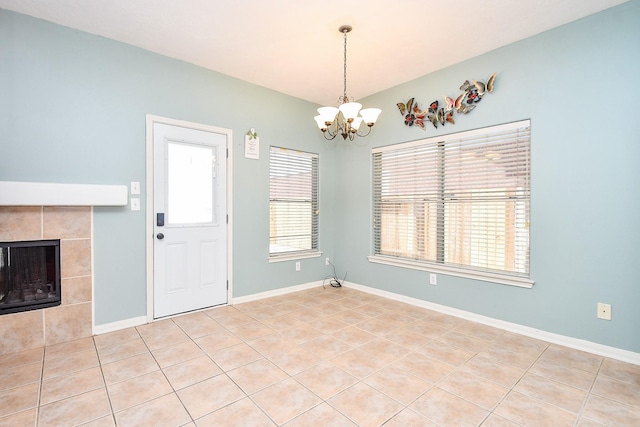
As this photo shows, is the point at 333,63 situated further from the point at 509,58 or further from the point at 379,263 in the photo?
the point at 379,263

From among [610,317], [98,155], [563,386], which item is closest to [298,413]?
[563,386]

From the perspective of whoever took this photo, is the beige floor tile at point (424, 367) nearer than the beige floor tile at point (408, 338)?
Yes

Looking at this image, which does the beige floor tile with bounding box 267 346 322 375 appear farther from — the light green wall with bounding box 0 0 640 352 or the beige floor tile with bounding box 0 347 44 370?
the beige floor tile with bounding box 0 347 44 370

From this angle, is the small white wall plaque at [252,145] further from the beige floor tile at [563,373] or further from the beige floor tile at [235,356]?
the beige floor tile at [563,373]

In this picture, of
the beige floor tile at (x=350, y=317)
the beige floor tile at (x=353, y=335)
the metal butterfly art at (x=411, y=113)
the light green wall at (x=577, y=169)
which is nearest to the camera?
the light green wall at (x=577, y=169)

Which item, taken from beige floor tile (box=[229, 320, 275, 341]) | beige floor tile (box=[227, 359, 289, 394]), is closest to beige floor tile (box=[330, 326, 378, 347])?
beige floor tile (box=[229, 320, 275, 341])

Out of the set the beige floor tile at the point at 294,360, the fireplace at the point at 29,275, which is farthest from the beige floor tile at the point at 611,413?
the fireplace at the point at 29,275

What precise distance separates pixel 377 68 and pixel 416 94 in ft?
2.00

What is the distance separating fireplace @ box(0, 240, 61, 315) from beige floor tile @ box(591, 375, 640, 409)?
4.20 meters

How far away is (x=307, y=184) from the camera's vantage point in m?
4.59

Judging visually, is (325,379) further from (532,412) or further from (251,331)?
(532,412)

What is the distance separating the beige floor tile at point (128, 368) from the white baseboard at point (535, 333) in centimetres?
280

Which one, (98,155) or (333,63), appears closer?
(98,155)

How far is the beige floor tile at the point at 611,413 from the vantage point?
5.65 ft
